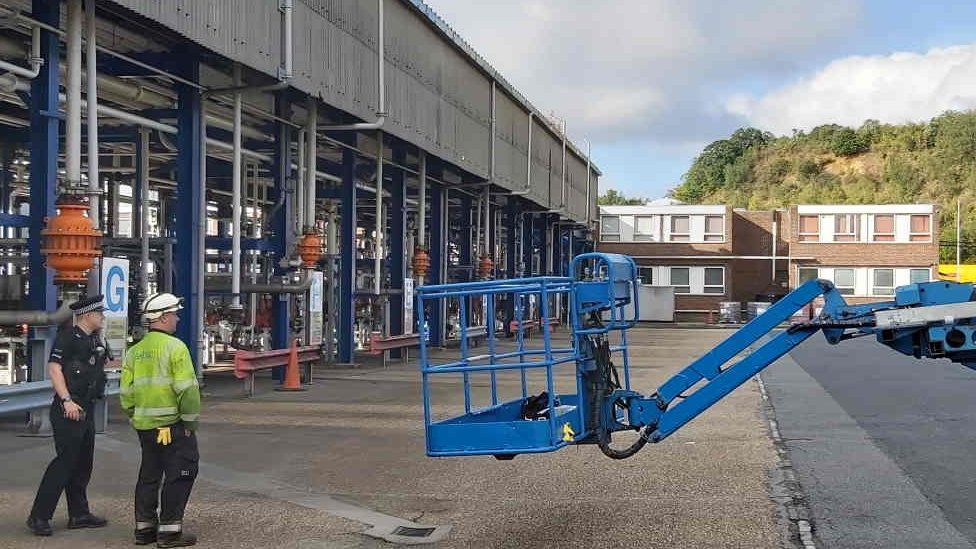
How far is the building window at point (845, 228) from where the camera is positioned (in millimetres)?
68375

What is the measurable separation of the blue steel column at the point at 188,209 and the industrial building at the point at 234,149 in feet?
0.10

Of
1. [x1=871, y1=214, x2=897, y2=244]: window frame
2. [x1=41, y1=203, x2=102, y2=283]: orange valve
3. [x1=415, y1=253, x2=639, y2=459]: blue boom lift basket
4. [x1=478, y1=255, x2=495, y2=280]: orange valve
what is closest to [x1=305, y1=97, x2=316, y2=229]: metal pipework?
[x1=41, y1=203, x2=102, y2=283]: orange valve

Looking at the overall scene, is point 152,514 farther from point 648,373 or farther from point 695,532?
point 648,373

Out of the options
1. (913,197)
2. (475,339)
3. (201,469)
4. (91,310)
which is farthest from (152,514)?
(913,197)

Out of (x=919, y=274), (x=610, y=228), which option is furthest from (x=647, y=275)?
(x=919, y=274)

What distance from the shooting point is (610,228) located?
71625mm

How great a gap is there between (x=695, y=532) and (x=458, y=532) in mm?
1750

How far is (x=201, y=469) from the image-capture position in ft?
36.5

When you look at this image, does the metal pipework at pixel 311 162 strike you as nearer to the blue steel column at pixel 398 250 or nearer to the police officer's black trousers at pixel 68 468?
the blue steel column at pixel 398 250

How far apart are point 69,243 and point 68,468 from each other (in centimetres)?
487

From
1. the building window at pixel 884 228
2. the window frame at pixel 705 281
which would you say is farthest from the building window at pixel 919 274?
the window frame at pixel 705 281

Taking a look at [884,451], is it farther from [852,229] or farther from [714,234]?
[714,234]

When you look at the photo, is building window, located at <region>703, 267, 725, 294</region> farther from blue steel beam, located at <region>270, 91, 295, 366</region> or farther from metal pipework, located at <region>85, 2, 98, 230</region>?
metal pipework, located at <region>85, 2, 98, 230</region>

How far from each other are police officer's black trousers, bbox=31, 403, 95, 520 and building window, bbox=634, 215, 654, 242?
6375cm
